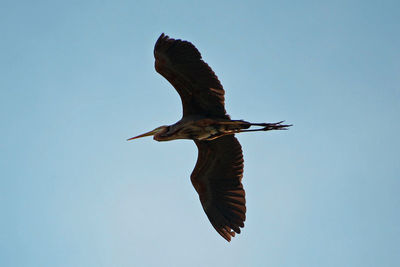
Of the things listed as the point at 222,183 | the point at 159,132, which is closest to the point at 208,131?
the point at 159,132

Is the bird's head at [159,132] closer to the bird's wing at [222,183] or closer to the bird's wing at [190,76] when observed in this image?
the bird's wing at [190,76]

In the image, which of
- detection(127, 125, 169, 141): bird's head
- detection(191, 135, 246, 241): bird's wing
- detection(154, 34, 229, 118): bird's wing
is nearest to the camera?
detection(154, 34, 229, 118): bird's wing

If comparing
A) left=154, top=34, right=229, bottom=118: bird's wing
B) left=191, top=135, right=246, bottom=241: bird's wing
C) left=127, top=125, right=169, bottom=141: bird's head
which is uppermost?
left=154, top=34, right=229, bottom=118: bird's wing

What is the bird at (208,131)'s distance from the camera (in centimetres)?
1027

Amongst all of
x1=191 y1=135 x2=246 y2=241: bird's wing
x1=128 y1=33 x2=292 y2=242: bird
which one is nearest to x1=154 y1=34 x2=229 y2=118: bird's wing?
x1=128 y1=33 x2=292 y2=242: bird

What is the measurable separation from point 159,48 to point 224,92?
1600 millimetres

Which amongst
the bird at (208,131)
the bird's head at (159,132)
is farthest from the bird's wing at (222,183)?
the bird's head at (159,132)

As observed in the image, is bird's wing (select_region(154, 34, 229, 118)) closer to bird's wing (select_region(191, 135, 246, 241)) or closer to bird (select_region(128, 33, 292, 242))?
bird (select_region(128, 33, 292, 242))

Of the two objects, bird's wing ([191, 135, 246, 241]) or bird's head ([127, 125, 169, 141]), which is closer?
bird's head ([127, 125, 169, 141])

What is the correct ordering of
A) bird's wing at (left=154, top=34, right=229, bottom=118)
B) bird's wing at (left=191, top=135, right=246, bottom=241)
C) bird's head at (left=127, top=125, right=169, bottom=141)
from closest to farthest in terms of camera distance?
bird's wing at (left=154, top=34, right=229, bottom=118), bird's head at (left=127, top=125, right=169, bottom=141), bird's wing at (left=191, top=135, right=246, bottom=241)

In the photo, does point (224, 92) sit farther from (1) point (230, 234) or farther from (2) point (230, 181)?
(1) point (230, 234)

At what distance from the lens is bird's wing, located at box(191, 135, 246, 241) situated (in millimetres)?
11672

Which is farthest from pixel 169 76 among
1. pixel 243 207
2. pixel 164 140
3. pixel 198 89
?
pixel 243 207

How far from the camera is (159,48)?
1016 cm
